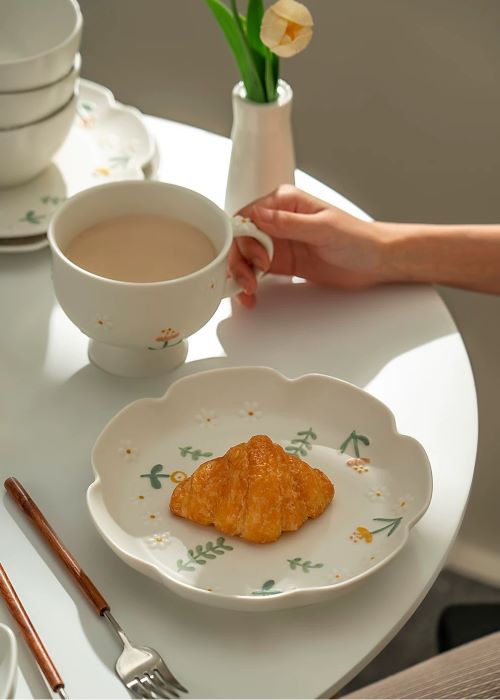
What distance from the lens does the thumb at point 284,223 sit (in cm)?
95

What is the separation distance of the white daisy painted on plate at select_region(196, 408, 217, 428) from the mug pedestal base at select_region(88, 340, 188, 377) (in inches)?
3.2

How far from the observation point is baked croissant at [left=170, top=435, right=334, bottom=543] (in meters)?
0.69

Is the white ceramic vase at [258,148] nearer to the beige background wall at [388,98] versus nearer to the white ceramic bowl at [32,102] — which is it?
the white ceramic bowl at [32,102]

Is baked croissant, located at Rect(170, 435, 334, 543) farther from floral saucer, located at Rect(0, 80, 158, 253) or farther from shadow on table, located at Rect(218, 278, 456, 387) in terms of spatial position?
floral saucer, located at Rect(0, 80, 158, 253)

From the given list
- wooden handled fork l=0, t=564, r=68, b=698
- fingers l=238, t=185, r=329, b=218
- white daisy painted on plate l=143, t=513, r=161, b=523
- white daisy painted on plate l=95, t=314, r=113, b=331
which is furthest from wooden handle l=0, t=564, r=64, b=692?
fingers l=238, t=185, r=329, b=218

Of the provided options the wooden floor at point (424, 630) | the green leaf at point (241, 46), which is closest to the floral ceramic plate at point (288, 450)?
the green leaf at point (241, 46)

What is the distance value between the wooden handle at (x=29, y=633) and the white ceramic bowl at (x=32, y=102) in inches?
18.9

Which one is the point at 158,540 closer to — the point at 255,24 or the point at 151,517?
the point at 151,517

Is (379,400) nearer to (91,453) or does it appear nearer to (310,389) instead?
(310,389)

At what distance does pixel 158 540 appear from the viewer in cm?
70

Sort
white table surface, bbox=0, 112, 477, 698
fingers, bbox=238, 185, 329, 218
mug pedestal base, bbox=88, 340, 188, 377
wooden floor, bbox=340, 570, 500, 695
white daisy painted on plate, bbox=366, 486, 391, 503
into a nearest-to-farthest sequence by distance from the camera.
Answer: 1. white table surface, bbox=0, 112, 477, 698
2. white daisy painted on plate, bbox=366, 486, 391, 503
3. mug pedestal base, bbox=88, 340, 188, 377
4. fingers, bbox=238, 185, 329, 218
5. wooden floor, bbox=340, 570, 500, 695

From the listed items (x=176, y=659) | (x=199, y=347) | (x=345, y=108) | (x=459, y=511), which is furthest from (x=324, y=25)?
(x=176, y=659)

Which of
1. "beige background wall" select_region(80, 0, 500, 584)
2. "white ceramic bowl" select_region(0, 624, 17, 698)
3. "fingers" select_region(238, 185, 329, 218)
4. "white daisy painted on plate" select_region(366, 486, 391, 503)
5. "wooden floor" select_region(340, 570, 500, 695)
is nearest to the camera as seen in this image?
"white ceramic bowl" select_region(0, 624, 17, 698)

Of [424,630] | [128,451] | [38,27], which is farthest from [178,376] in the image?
[424,630]
